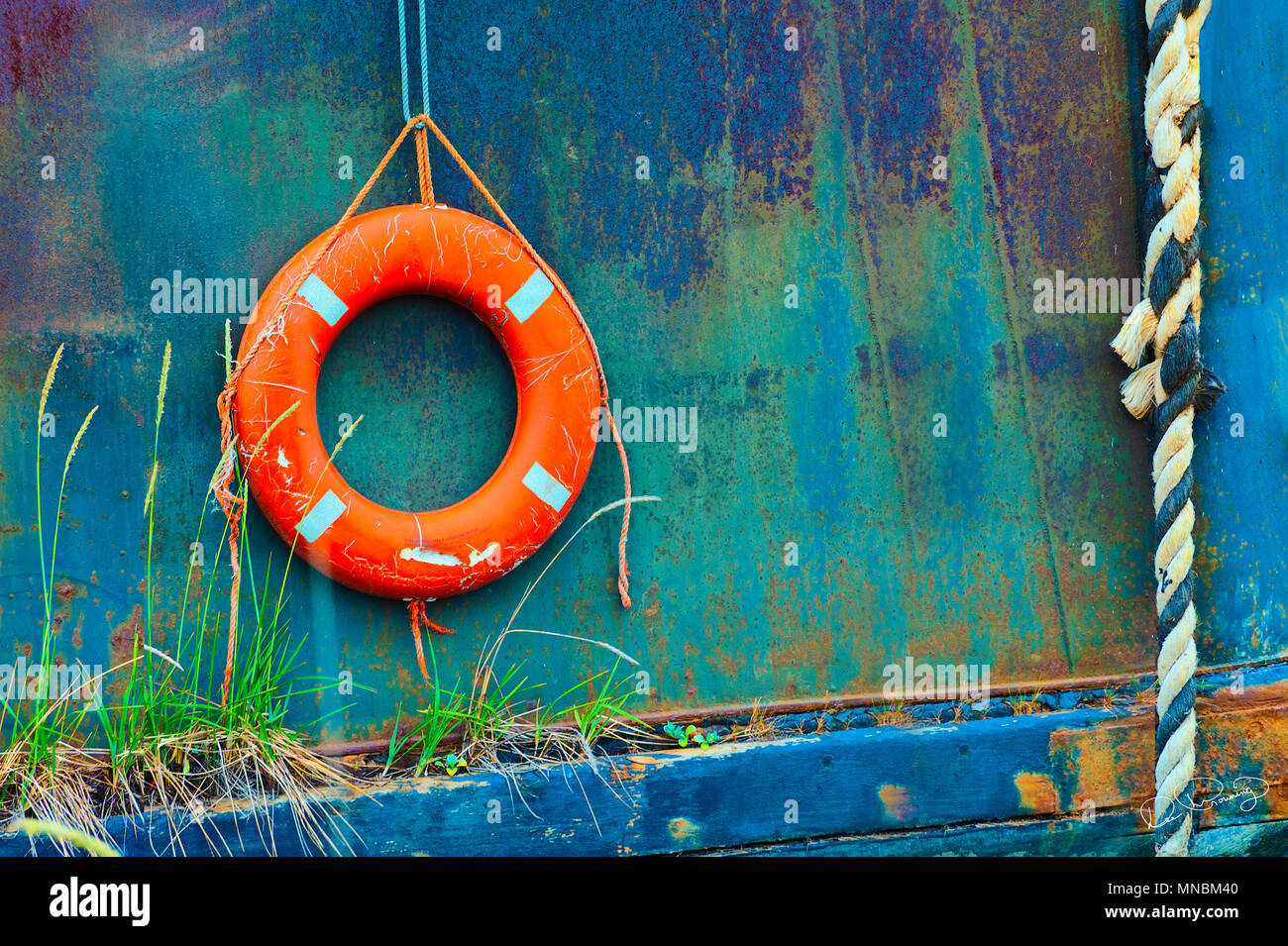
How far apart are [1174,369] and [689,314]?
1.04m

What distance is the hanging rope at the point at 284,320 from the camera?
1.85 m

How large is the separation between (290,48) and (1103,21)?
5.92 feet

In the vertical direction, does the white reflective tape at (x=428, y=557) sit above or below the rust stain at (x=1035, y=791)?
above

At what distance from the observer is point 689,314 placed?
83.4 inches

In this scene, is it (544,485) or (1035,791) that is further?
(1035,791)

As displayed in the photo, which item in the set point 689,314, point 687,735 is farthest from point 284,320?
point 687,735

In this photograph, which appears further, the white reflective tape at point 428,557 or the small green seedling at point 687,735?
the small green seedling at point 687,735

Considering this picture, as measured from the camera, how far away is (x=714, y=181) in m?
2.12

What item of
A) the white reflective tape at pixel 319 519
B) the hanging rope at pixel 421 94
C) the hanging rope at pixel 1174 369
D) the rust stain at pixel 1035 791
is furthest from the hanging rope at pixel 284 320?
the hanging rope at pixel 1174 369

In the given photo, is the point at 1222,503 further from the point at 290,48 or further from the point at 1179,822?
the point at 290,48

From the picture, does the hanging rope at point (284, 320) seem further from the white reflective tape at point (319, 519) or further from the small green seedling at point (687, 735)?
the small green seedling at point (687, 735)

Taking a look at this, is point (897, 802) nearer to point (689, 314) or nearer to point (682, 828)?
point (682, 828)

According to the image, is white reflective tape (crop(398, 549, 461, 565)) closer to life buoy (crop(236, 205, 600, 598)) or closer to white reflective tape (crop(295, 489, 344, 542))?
life buoy (crop(236, 205, 600, 598))

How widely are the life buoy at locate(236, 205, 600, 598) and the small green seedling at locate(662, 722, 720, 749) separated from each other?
487mm
